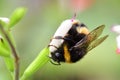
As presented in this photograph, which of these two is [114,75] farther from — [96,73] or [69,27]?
[69,27]

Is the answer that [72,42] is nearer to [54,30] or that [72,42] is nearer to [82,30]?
[82,30]

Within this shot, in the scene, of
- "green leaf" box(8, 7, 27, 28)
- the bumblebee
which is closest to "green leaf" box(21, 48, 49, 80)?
the bumblebee

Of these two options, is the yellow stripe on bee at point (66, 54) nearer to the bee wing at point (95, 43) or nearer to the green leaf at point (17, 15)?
the bee wing at point (95, 43)

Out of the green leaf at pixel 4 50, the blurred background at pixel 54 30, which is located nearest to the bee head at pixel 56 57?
the green leaf at pixel 4 50

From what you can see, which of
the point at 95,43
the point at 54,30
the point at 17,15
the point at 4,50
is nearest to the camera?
the point at 17,15

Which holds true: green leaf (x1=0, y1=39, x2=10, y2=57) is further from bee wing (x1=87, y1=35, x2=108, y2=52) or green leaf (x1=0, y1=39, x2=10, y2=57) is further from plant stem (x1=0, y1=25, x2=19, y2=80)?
bee wing (x1=87, y1=35, x2=108, y2=52)

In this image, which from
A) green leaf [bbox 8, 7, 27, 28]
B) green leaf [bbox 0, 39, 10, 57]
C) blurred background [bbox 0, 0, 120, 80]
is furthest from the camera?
blurred background [bbox 0, 0, 120, 80]

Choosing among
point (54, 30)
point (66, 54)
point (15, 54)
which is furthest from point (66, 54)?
point (54, 30)
